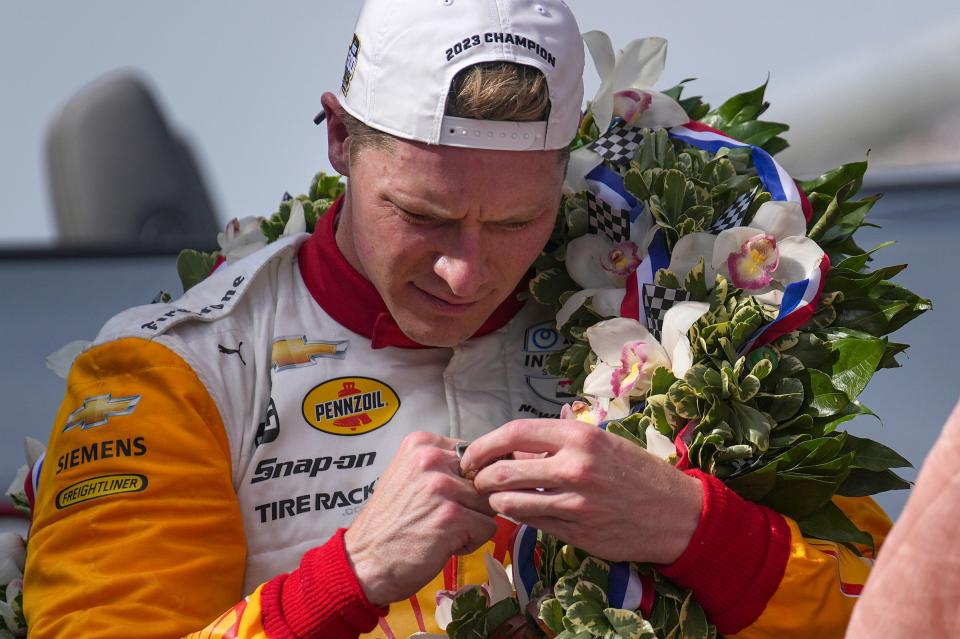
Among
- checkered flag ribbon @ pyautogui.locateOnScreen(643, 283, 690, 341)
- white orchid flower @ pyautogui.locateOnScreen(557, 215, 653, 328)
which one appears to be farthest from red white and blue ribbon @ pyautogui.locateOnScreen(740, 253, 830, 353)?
white orchid flower @ pyautogui.locateOnScreen(557, 215, 653, 328)

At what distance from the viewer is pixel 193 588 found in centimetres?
176

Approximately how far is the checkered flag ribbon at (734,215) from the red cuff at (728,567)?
1.72 ft

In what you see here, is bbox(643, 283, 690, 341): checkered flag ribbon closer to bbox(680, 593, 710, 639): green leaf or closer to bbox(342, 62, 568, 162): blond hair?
bbox(342, 62, 568, 162): blond hair

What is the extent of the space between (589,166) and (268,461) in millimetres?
734

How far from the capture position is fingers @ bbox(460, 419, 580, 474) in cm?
159

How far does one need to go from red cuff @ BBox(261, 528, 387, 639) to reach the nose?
1.32 feet

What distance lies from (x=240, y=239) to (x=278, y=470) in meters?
0.57

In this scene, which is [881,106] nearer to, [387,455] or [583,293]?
[583,293]

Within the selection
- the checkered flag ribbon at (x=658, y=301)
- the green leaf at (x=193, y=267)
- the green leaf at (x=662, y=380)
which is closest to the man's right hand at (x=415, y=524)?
the green leaf at (x=662, y=380)

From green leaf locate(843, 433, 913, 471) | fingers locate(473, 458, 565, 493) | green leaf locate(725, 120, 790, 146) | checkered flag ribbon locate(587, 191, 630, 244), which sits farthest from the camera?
Result: green leaf locate(725, 120, 790, 146)

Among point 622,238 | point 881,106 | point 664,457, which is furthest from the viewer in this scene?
point 881,106

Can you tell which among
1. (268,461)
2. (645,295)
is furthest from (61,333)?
(645,295)

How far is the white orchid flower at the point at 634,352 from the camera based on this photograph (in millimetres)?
1825

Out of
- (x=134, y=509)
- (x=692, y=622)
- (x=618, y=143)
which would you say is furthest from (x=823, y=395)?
(x=134, y=509)
